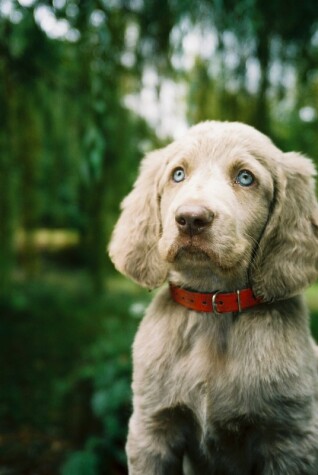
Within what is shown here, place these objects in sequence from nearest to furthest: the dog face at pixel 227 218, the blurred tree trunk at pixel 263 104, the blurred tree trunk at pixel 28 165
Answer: the dog face at pixel 227 218 < the blurred tree trunk at pixel 263 104 < the blurred tree trunk at pixel 28 165

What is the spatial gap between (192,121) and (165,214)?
2.83 metres

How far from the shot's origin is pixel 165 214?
253 centimetres

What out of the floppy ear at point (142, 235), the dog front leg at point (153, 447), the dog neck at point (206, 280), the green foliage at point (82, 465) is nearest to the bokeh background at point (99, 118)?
the green foliage at point (82, 465)

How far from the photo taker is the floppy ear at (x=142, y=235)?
8.57 ft

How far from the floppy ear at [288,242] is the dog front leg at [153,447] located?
0.69 meters

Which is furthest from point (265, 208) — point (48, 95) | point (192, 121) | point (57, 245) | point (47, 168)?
point (57, 245)

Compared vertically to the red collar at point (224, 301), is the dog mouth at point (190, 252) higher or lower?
higher

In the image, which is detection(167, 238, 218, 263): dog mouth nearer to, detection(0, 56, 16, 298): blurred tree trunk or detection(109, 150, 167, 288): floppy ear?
detection(109, 150, 167, 288): floppy ear

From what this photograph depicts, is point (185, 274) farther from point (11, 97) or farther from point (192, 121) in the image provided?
point (11, 97)

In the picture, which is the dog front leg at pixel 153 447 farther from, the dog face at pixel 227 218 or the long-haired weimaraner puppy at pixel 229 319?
the dog face at pixel 227 218

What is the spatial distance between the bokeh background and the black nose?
54.1 inches

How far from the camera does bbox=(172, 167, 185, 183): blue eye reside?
8.23 ft

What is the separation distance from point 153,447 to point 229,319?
62 centimetres

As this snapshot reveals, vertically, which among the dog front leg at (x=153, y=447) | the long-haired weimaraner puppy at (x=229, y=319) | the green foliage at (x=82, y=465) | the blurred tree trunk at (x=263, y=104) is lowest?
the green foliage at (x=82, y=465)
